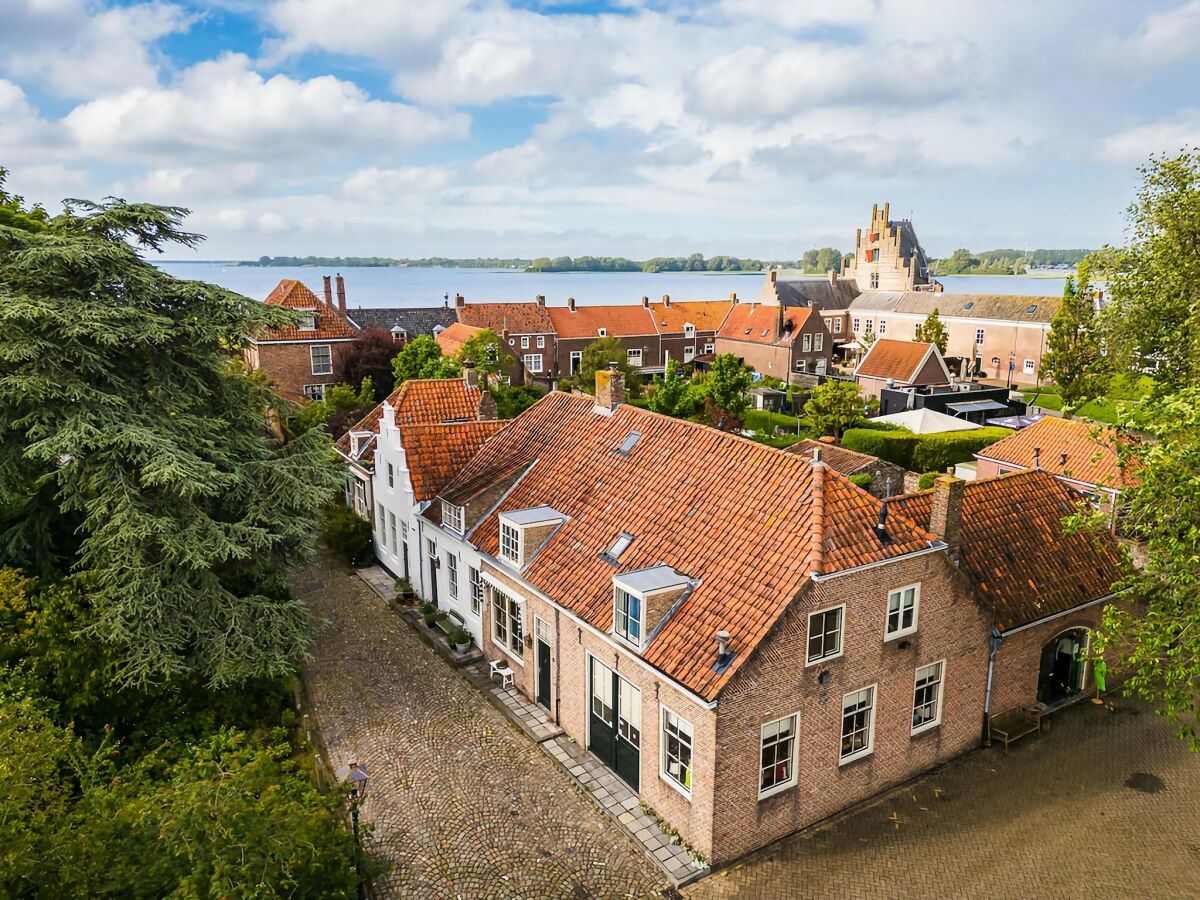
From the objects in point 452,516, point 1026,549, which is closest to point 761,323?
point 452,516

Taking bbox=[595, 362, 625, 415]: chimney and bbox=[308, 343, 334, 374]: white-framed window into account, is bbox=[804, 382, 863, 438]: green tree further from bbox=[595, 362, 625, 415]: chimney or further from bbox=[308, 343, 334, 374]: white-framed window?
bbox=[308, 343, 334, 374]: white-framed window

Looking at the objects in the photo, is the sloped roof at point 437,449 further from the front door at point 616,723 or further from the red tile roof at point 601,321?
the red tile roof at point 601,321

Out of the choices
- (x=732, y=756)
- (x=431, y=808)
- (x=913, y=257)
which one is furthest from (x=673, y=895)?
(x=913, y=257)

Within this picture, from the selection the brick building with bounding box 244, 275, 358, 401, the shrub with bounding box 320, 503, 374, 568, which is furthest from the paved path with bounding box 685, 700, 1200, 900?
the brick building with bounding box 244, 275, 358, 401

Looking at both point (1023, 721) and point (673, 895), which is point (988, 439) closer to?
point (1023, 721)

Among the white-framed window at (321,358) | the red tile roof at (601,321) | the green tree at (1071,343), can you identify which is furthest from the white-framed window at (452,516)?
the red tile roof at (601,321)

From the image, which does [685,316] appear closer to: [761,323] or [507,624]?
[761,323]

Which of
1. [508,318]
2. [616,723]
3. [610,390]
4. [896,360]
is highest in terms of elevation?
[508,318]
